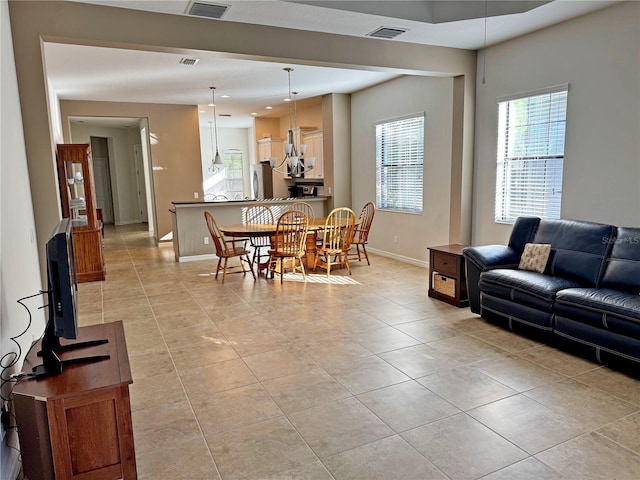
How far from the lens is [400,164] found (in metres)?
6.84

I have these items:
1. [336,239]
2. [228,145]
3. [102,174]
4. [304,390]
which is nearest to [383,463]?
[304,390]

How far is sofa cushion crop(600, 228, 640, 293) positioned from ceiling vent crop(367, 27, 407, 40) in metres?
2.75

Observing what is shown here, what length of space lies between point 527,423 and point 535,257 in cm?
194

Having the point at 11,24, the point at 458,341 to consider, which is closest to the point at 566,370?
the point at 458,341

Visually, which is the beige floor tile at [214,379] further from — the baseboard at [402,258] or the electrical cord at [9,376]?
the baseboard at [402,258]

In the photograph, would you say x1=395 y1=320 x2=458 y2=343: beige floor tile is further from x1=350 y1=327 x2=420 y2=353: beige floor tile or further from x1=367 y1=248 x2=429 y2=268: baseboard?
x1=367 y1=248 x2=429 y2=268: baseboard

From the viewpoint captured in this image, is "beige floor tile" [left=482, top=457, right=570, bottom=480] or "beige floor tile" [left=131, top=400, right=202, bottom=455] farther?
"beige floor tile" [left=131, top=400, right=202, bottom=455]

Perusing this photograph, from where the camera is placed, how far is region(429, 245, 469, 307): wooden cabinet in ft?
14.6

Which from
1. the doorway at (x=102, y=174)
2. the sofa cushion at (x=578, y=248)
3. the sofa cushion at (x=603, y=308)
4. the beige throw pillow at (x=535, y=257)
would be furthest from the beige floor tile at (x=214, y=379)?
the doorway at (x=102, y=174)

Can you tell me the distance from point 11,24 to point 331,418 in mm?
3660

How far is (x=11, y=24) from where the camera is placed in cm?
325

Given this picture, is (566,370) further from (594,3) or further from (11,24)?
(11,24)

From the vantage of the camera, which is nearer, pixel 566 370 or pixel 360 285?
pixel 566 370

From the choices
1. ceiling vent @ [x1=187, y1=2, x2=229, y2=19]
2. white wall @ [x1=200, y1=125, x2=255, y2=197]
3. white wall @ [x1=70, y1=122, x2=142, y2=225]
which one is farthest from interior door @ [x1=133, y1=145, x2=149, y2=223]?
ceiling vent @ [x1=187, y1=2, x2=229, y2=19]
